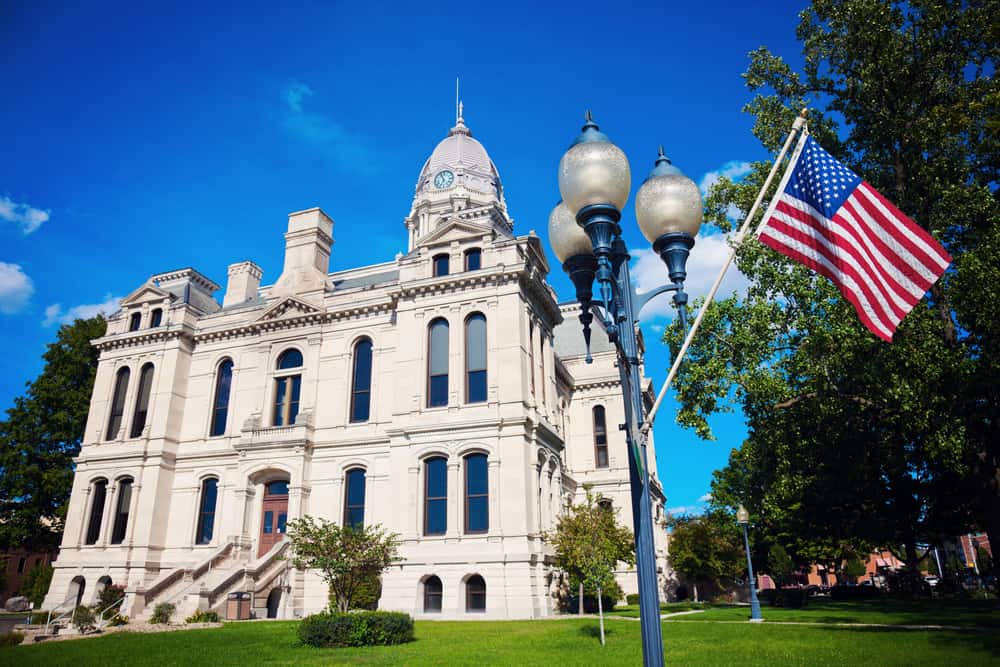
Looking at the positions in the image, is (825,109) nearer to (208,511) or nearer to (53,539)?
(208,511)

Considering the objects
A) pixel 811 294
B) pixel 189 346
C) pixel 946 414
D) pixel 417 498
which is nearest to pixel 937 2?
pixel 811 294

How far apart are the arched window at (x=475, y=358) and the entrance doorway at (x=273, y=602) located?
38.8ft

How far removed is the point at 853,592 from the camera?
1652 inches

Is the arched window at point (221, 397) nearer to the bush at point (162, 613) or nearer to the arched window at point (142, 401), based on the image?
the arched window at point (142, 401)

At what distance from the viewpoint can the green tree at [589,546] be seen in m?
19.3

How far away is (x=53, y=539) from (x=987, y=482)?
4863cm

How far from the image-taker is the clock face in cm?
6334

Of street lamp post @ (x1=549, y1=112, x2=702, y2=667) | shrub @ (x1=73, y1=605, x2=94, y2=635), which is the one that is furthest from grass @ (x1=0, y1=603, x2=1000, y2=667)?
street lamp post @ (x1=549, y1=112, x2=702, y2=667)

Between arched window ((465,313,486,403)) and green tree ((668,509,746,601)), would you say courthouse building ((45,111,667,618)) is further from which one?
green tree ((668,509,746,601))

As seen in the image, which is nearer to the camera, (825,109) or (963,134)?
(963,134)

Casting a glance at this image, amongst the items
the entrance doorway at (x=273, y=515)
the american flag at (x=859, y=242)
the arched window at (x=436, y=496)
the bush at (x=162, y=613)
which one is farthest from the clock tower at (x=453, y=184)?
the american flag at (x=859, y=242)

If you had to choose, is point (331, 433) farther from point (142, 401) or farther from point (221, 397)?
point (142, 401)

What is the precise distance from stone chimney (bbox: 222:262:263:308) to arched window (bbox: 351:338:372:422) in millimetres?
12083

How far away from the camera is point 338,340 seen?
108 feet
